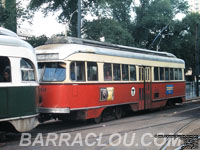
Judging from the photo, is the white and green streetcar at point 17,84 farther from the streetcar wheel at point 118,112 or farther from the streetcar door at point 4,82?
the streetcar wheel at point 118,112

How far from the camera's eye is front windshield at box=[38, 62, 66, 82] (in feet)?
35.3

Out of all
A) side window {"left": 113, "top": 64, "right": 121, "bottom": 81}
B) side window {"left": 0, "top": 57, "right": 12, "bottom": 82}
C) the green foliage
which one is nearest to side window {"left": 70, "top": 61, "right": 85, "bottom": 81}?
side window {"left": 113, "top": 64, "right": 121, "bottom": 81}

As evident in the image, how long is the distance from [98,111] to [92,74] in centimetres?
146

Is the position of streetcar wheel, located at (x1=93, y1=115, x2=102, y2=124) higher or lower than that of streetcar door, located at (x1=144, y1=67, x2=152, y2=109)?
lower

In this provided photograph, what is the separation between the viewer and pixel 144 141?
866 cm

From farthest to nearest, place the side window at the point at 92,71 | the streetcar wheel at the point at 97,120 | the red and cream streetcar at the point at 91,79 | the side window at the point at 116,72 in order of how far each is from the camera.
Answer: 1. the side window at the point at 116,72
2. the streetcar wheel at the point at 97,120
3. the side window at the point at 92,71
4. the red and cream streetcar at the point at 91,79

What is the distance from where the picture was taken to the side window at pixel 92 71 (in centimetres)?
1156

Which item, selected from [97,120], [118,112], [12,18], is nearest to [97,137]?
[97,120]

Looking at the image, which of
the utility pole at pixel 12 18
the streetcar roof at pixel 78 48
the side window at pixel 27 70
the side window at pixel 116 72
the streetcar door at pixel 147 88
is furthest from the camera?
the utility pole at pixel 12 18

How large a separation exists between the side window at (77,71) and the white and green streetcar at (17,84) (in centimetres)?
176

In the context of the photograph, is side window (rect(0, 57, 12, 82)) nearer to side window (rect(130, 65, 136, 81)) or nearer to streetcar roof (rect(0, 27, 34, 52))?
streetcar roof (rect(0, 27, 34, 52))

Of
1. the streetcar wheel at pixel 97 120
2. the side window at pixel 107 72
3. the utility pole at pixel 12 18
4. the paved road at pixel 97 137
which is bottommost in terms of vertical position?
the paved road at pixel 97 137

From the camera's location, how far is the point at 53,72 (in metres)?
10.9

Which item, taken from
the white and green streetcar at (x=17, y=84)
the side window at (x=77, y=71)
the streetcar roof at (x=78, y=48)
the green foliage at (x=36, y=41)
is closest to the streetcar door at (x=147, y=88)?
the streetcar roof at (x=78, y=48)
